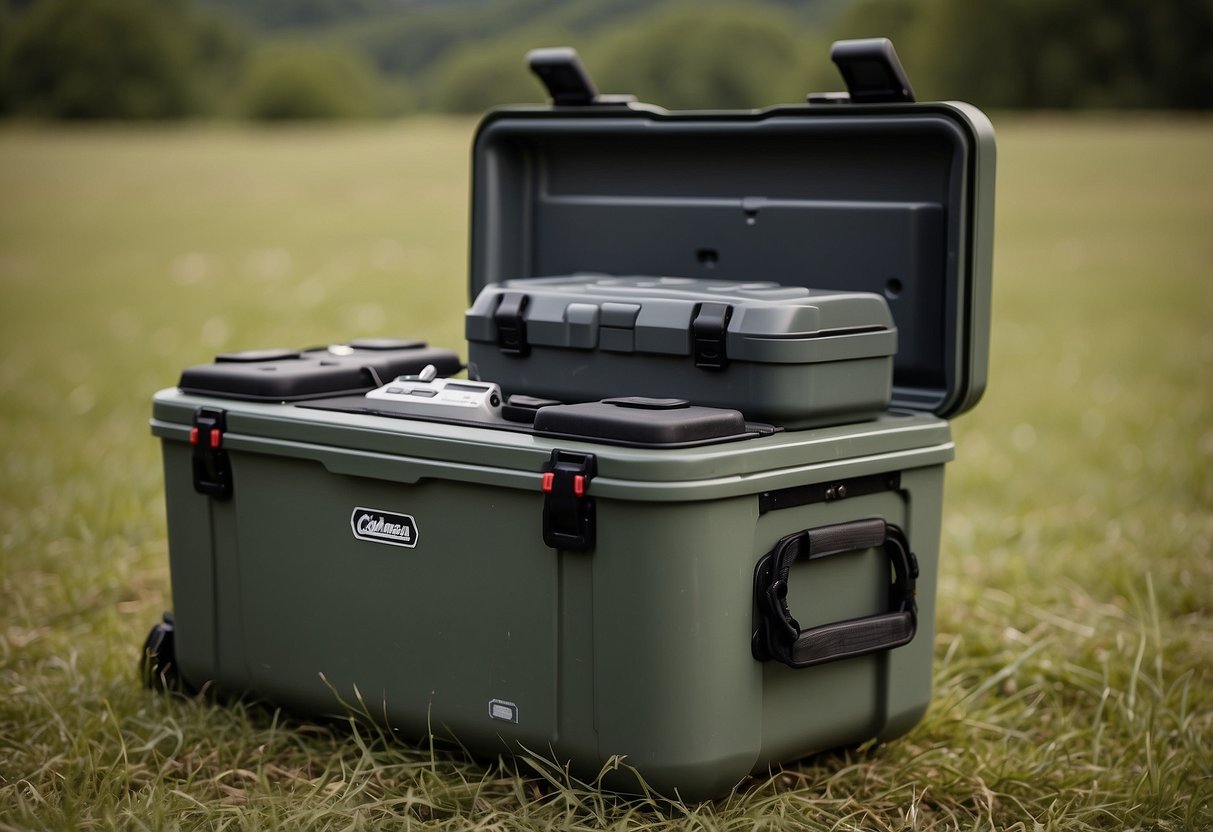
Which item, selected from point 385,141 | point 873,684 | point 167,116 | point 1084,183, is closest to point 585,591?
point 873,684

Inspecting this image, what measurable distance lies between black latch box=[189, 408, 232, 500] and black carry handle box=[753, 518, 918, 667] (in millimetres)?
1196

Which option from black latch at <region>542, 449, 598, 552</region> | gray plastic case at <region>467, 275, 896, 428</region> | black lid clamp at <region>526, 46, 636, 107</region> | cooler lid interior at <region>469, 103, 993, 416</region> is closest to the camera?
black latch at <region>542, 449, 598, 552</region>

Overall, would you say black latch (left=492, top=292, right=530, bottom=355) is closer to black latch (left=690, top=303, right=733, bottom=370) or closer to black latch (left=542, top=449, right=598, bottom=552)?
black latch (left=690, top=303, right=733, bottom=370)

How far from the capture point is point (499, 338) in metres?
3.03

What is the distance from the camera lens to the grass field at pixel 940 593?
265cm

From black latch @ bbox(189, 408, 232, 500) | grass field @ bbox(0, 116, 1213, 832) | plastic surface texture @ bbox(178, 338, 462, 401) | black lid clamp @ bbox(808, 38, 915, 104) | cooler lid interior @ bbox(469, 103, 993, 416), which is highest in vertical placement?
black lid clamp @ bbox(808, 38, 915, 104)

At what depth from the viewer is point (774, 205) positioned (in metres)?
3.27

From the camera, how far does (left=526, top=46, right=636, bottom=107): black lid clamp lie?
3461 millimetres

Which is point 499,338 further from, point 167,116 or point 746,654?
point 167,116

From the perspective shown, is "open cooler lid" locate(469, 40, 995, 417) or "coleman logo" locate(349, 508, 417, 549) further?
"open cooler lid" locate(469, 40, 995, 417)

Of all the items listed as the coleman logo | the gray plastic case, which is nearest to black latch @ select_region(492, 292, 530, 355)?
the gray plastic case

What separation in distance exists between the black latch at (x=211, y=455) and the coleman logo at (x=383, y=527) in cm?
37

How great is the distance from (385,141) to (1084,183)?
340 inches

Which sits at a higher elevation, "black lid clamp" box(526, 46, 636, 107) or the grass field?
"black lid clamp" box(526, 46, 636, 107)
